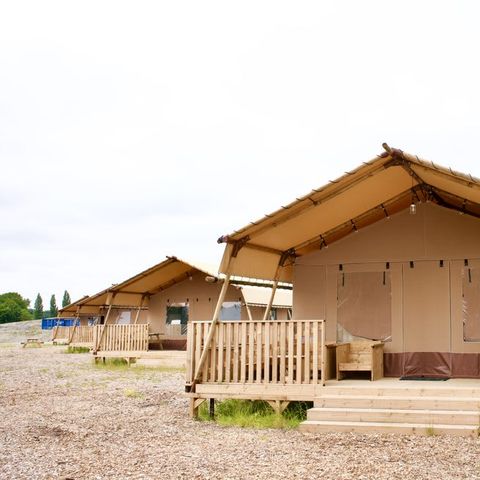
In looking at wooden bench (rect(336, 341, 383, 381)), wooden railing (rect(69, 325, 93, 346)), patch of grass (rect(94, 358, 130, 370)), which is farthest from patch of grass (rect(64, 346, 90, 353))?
wooden bench (rect(336, 341, 383, 381))

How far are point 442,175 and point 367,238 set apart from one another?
123 inches

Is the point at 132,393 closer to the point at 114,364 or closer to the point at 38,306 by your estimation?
the point at 114,364

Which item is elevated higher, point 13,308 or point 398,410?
point 13,308

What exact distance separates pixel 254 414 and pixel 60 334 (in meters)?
33.6

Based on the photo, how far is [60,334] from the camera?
135 ft

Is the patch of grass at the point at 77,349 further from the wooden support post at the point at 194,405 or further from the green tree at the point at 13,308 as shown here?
the green tree at the point at 13,308

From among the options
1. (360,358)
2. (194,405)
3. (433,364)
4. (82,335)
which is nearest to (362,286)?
(360,358)

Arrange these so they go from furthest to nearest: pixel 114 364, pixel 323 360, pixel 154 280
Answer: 1. pixel 154 280
2. pixel 114 364
3. pixel 323 360

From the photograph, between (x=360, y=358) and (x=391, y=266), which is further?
(x=391, y=266)

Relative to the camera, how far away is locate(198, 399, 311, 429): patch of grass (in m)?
9.08

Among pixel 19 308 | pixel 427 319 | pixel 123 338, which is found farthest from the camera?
pixel 19 308

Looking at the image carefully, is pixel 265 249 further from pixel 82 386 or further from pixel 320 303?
pixel 82 386

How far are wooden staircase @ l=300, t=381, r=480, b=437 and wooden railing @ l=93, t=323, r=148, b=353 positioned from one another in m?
12.7

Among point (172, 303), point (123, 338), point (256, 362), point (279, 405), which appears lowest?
point (279, 405)
